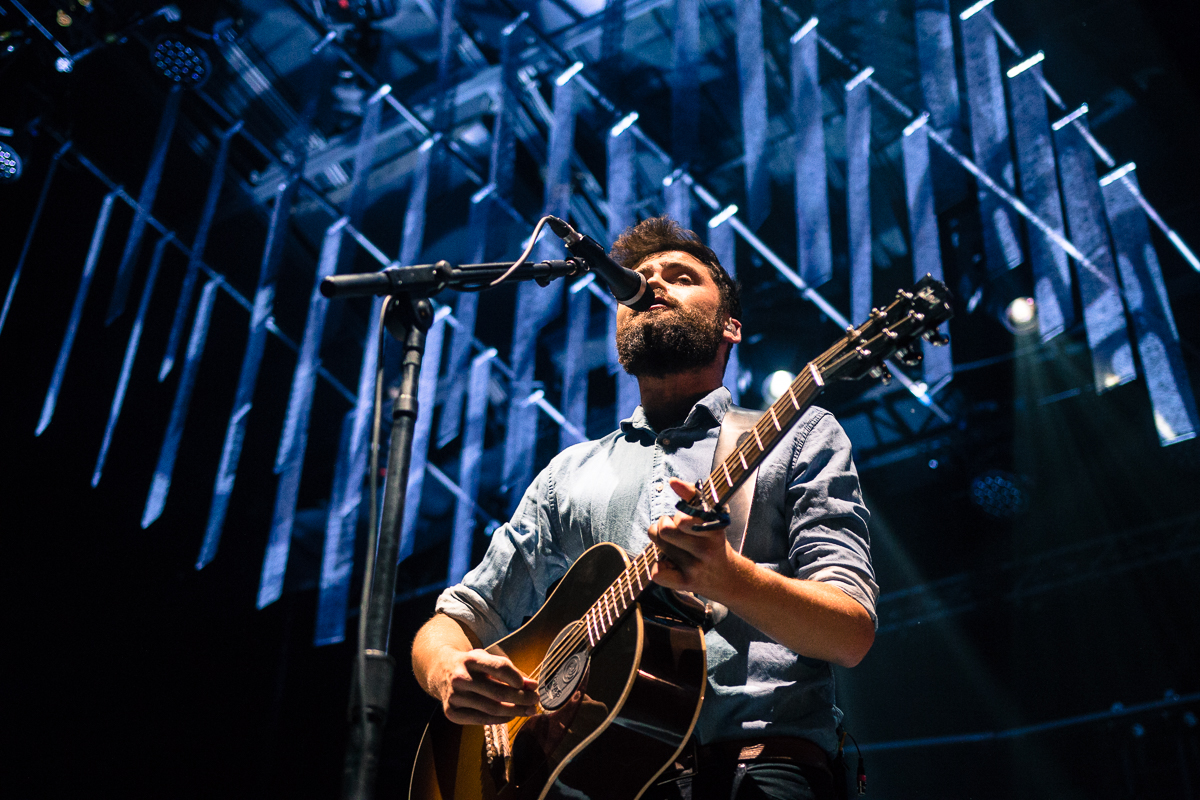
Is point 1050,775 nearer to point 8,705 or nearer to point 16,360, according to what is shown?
point 8,705

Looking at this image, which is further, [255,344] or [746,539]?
[255,344]

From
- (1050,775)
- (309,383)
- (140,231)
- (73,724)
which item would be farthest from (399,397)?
(73,724)

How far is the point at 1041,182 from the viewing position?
150 inches

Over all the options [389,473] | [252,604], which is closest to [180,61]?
[252,604]

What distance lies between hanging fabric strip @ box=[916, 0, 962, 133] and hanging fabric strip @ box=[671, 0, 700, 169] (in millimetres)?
1096

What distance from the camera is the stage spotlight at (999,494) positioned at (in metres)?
5.44

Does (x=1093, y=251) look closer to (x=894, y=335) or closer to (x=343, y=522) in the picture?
(x=894, y=335)

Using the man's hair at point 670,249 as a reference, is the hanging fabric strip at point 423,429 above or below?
above

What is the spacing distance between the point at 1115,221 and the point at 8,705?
7.33 meters

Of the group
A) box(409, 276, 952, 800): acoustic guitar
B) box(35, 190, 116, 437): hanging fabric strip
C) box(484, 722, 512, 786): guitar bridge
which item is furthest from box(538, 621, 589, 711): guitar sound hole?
box(35, 190, 116, 437): hanging fabric strip

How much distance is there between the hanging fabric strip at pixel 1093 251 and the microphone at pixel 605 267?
123 inches

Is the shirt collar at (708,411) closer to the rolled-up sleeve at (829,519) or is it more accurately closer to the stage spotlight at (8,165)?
the rolled-up sleeve at (829,519)

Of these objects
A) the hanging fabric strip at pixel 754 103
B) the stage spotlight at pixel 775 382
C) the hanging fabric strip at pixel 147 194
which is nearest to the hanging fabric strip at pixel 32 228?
the hanging fabric strip at pixel 147 194

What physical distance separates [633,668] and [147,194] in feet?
16.8
